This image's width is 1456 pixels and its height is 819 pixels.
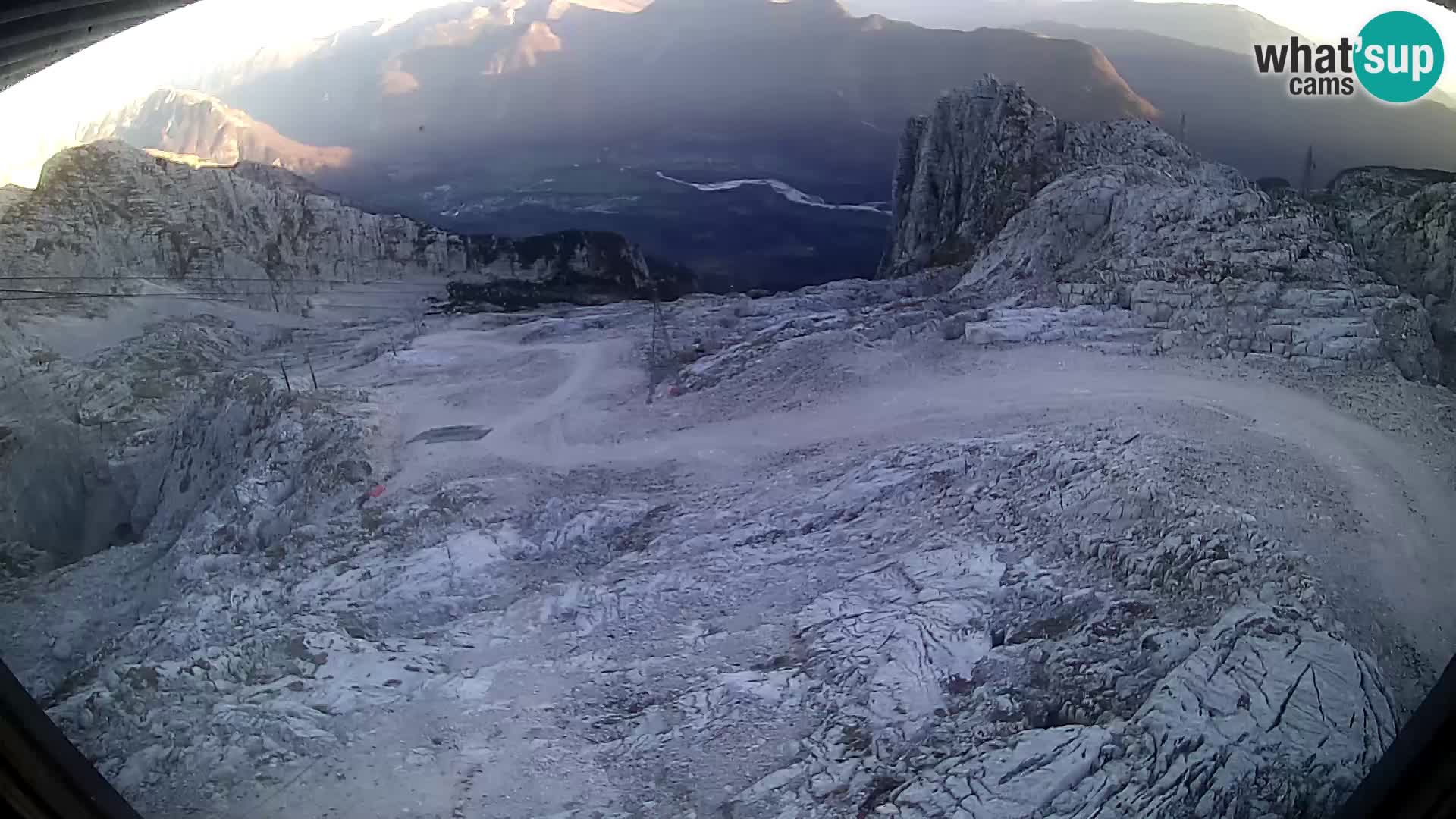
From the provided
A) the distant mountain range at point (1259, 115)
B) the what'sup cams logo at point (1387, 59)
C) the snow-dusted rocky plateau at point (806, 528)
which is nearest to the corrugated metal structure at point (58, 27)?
the snow-dusted rocky plateau at point (806, 528)

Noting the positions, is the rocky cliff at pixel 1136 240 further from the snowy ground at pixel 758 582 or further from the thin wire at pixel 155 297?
the thin wire at pixel 155 297

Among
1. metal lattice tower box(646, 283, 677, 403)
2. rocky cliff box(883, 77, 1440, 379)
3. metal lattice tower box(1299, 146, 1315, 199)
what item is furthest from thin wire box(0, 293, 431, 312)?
metal lattice tower box(1299, 146, 1315, 199)

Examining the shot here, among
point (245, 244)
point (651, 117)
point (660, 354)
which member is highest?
point (651, 117)

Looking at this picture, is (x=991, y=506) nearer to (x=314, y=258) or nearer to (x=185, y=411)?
(x=314, y=258)

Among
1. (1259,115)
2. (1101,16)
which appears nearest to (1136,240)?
(1259,115)

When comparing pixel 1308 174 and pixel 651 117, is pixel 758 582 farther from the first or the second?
pixel 1308 174

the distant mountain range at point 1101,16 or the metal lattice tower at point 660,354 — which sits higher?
the distant mountain range at point 1101,16
